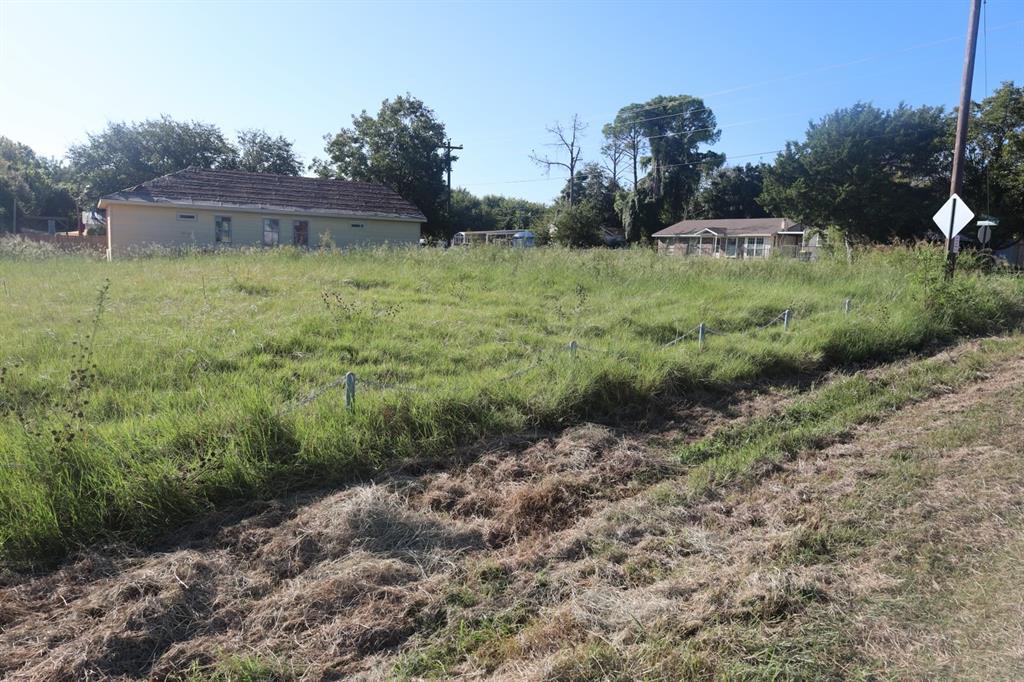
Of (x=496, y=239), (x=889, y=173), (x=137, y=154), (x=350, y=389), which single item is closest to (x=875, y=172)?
(x=889, y=173)

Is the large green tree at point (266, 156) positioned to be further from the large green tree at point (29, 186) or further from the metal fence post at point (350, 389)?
the metal fence post at point (350, 389)

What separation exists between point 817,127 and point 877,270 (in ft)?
100

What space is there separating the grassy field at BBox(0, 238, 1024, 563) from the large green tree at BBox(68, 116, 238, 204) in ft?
102

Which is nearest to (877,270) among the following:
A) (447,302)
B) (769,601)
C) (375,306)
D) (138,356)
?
(447,302)

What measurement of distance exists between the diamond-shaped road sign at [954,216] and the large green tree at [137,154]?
44852mm

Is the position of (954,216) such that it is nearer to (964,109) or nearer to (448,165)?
(964,109)

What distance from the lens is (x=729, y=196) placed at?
68.6 m

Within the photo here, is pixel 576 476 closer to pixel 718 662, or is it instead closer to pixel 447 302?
pixel 718 662

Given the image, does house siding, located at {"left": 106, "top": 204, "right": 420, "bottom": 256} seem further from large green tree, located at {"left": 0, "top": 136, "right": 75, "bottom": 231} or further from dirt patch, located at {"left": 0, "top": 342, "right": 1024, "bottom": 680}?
large green tree, located at {"left": 0, "top": 136, "right": 75, "bottom": 231}

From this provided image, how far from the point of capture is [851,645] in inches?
108

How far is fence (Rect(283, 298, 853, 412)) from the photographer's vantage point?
5430mm

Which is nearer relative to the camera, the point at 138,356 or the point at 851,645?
the point at 851,645

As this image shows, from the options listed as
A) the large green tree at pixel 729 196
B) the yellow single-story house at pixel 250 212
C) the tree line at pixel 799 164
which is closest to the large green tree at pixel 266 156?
the tree line at pixel 799 164

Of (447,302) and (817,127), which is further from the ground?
(817,127)
